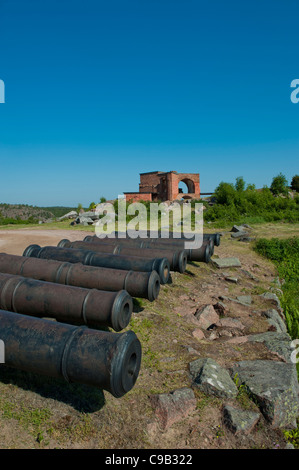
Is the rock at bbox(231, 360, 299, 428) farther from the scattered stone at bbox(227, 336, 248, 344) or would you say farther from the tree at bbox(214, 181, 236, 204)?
the tree at bbox(214, 181, 236, 204)

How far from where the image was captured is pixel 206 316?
577cm

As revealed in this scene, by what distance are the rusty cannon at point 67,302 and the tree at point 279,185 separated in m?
30.4

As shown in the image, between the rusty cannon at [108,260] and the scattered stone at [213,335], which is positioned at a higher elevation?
the rusty cannon at [108,260]

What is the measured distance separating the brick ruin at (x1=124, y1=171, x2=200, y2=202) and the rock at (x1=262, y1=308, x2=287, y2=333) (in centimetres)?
2601

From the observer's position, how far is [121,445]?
2.77m

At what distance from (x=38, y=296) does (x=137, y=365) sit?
1.78 metres

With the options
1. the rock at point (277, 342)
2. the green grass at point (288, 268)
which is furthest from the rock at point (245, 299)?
the rock at point (277, 342)

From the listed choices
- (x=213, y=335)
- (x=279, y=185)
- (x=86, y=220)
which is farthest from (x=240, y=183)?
(x=213, y=335)

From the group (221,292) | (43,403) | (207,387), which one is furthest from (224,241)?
(43,403)

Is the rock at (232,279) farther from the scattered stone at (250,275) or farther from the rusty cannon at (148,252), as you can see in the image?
the rusty cannon at (148,252)

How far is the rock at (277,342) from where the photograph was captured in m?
4.32

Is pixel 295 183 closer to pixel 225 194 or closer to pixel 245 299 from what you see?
pixel 225 194
